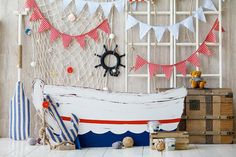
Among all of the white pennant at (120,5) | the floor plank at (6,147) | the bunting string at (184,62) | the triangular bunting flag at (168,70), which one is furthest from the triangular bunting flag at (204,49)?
the floor plank at (6,147)

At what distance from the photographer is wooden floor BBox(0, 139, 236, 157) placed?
2932mm

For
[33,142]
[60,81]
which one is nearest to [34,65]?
[60,81]

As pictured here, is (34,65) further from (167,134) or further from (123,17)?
(167,134)

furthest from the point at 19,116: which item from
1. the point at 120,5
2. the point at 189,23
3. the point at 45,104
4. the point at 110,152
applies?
the point at 189,23

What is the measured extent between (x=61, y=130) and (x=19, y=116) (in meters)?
0.70

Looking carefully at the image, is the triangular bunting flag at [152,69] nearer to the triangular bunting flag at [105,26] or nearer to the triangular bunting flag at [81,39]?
the triangular bunting flag at [105,26]

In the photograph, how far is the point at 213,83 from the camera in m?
3.86

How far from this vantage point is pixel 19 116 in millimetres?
3730

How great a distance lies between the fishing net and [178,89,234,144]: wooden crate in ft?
2.66

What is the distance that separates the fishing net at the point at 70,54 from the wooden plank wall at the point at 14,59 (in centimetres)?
11

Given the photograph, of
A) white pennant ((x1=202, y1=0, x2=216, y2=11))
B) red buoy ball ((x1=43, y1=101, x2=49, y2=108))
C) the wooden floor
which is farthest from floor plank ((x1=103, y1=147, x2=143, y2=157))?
white pennant ((x1=202, y1=0, x2=216, y2=11))

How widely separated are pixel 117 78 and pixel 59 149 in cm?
98

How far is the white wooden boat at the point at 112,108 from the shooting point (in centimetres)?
324

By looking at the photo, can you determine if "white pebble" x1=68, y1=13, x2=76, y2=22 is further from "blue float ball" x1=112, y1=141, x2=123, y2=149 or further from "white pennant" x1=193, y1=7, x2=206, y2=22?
"blue float ball" x1=112, y1=141, x2=123, y2=149
